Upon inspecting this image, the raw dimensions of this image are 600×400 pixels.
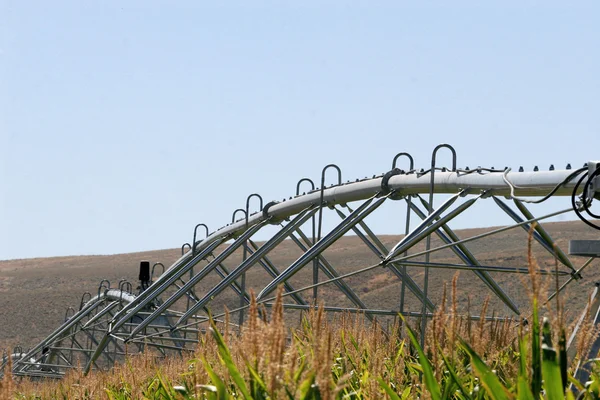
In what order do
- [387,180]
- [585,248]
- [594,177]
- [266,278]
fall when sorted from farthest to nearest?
[266,278] → [387,180] → [594,177] → [585,248]

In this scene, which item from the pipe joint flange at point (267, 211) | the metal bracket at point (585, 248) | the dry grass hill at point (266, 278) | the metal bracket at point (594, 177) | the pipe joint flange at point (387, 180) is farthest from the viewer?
the dry grass hill at point (266, 278)

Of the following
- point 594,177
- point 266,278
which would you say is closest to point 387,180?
point 594,177

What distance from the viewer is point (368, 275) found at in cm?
6028

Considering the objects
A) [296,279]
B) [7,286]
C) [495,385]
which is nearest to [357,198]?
[495,385]

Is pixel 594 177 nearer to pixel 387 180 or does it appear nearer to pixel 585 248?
pixel 585 248

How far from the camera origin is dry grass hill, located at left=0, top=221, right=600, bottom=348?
49.7 meters

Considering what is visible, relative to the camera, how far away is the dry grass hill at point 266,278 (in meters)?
49.7

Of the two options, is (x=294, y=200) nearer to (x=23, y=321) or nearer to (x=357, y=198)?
(x=357, y=198)

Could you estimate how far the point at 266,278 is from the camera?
63344 millimetres

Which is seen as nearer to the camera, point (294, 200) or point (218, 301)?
point (294, 200)

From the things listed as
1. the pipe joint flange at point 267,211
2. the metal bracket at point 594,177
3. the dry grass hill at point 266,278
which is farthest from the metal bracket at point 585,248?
the dry grass hill at point 266,278

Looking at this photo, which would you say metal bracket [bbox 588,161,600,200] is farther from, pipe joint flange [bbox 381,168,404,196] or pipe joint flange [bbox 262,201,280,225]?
pipe joint flange [bbox 262,201,280,225]

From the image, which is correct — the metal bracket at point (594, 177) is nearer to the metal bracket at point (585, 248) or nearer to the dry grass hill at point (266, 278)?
the metal bracket at point (585, 248)

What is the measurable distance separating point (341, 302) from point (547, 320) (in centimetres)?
5062
